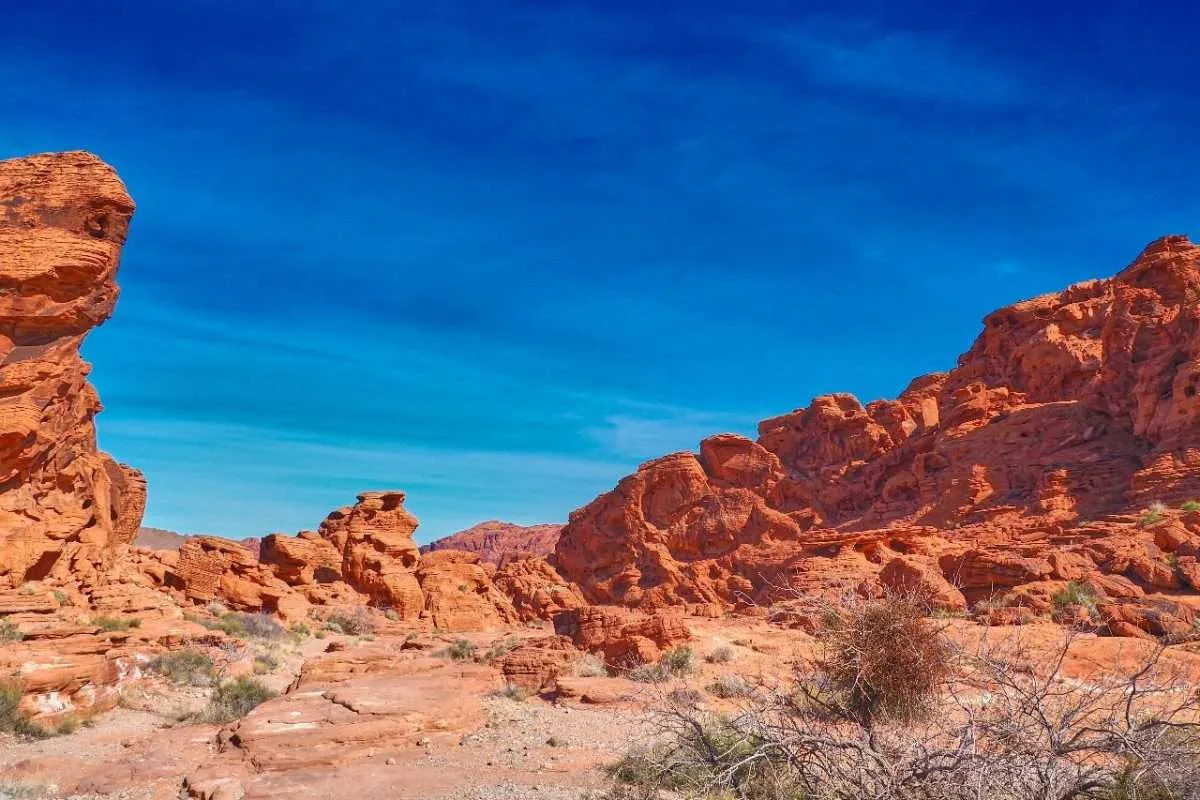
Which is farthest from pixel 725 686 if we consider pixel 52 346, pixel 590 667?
pixel 52 346

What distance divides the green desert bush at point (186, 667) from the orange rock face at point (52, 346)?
3838 mm

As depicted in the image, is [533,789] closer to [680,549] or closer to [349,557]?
[349,557]

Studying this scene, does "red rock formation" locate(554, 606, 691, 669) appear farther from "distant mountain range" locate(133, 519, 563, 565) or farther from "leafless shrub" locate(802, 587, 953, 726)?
"distant mountain range" locate(133, 519, 563, 565)

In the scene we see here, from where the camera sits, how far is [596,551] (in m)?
61.3

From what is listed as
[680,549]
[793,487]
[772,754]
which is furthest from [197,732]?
[793,487]

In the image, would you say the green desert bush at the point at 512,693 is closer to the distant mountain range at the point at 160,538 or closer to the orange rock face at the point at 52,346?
the orange rock face at the point at 52,346

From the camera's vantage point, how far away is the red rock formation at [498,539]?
118 metres

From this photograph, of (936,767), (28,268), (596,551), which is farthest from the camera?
(596,551)

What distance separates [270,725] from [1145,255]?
176ft

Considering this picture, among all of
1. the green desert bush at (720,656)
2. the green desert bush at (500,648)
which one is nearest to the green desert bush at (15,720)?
the green desert bush at (500,648)

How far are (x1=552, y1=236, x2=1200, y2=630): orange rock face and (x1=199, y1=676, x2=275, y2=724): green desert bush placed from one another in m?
12.8

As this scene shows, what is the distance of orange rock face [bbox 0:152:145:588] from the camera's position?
60.3 feet

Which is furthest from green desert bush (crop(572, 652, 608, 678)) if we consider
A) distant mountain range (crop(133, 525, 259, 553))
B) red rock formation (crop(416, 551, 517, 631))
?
distant mountain range (crop(133, 525, 259, 553))

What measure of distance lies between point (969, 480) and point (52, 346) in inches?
1639
